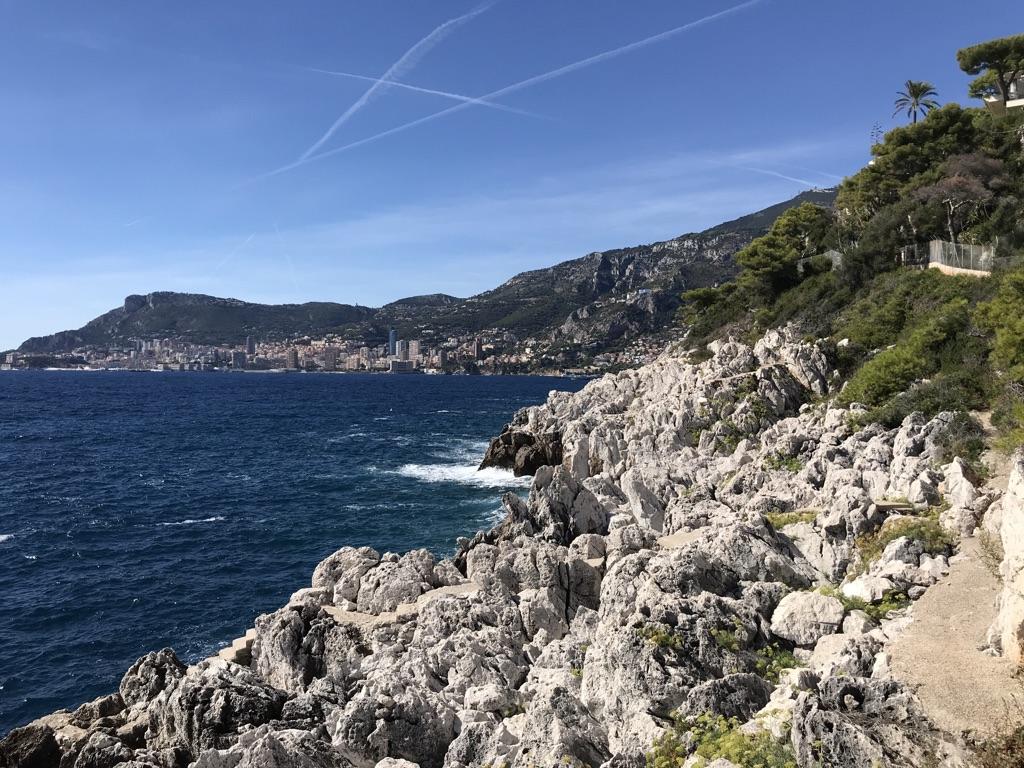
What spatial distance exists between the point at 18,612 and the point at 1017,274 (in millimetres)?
37657

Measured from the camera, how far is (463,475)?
49469 millimetres

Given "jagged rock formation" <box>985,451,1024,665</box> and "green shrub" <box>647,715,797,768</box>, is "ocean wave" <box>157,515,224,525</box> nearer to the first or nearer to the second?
"green shrub" <box>647,715,797,768</box>

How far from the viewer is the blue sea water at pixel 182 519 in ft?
76.6

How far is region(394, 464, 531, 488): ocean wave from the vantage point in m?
46.4

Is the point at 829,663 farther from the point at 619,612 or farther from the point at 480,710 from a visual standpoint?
the point at 480,710

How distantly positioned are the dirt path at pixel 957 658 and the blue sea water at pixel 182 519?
799 inches

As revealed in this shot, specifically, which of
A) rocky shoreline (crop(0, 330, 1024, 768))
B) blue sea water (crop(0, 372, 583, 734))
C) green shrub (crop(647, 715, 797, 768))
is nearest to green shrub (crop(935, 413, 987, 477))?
rocky shoreline (crop(0, 330, 1024, 768))

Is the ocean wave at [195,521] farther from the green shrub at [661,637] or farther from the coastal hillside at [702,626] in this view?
the green shrub at [661,637]

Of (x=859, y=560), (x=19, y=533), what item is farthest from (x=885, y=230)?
(x=19, y=533)

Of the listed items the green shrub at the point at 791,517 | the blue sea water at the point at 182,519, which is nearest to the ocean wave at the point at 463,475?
the blue sea water at the point at 182,519

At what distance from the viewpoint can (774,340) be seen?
4084cm

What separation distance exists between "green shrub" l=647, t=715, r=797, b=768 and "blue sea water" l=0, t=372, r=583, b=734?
59.4ft

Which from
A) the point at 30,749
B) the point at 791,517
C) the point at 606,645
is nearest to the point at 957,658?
the point at 606,645

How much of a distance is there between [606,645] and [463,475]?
127ft
